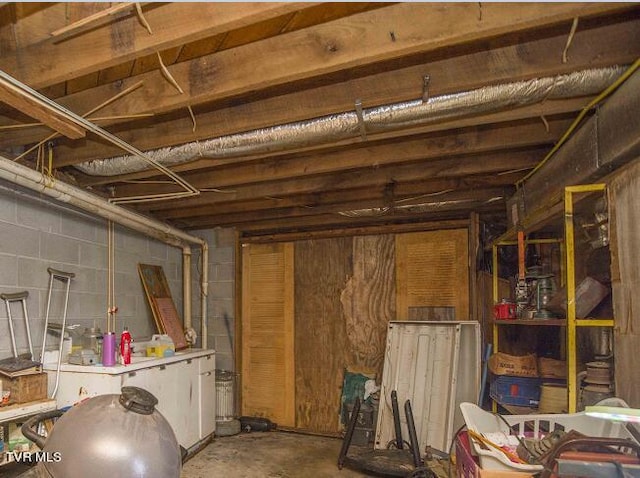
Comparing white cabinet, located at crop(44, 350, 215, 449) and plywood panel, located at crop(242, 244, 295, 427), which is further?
plywood panel, located at crop(242, 244, 295, 427)

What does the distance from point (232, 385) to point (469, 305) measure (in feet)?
7.94

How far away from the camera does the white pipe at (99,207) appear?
2.37 metres

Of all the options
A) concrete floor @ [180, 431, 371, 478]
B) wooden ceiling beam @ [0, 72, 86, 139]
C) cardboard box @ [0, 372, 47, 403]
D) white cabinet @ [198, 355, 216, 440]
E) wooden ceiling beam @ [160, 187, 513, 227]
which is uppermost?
wooden ceiling beam @ [0, 72, 86, 139]

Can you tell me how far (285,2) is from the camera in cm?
125

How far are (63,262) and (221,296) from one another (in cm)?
173

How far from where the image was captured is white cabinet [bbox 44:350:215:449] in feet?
8.84

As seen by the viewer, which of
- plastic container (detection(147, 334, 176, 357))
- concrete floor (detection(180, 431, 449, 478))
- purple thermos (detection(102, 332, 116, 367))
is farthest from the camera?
plastic container (detection(147, 334, 176, 357))

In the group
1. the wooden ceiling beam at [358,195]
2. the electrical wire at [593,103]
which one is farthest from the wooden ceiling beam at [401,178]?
the electrical wire at [593,103]

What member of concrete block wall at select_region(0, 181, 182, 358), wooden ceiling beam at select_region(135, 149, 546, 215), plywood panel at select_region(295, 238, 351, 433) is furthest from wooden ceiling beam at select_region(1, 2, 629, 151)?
plywood panel at select_region(295, 238, 351, 433)

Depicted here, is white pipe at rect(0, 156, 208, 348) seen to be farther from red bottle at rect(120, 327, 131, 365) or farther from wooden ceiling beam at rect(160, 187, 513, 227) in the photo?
red bottle at rect(120, 327, 131, 365)

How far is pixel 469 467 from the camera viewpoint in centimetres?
176

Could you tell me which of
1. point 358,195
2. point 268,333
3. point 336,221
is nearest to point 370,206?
point 358,195

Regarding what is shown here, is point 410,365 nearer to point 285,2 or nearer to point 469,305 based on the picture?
point 469,305

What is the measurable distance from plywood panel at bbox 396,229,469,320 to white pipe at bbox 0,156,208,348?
203 centimetres
